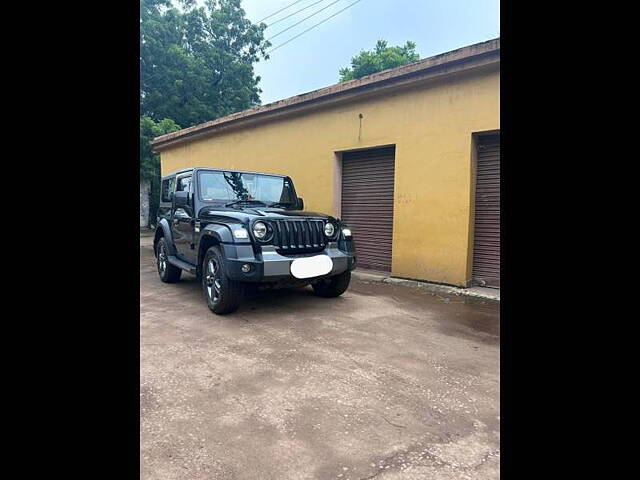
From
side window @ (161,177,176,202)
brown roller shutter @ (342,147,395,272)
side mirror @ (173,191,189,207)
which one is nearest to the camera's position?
side mirror @ (173,191,189,207)

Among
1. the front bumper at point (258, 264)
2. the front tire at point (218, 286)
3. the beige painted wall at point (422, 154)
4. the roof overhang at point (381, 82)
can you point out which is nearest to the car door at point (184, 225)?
the front tire at point (218, 286)

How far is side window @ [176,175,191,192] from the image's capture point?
18.9ft

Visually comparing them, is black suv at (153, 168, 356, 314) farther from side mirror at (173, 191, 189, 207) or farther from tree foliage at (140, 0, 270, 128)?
tree foliage at (140, 0, 270, 128)

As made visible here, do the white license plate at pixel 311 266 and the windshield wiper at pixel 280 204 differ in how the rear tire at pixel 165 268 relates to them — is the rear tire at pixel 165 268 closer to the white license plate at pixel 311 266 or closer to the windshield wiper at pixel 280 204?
the windshield wiper at pixel 280 204

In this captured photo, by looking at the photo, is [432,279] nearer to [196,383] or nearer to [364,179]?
[364,179]

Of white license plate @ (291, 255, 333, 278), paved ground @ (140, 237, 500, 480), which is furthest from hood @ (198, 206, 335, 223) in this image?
paved ground @ (140, 237, 500, 480)

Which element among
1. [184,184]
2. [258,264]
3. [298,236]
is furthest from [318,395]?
[184,184]

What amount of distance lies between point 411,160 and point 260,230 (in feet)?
12.0

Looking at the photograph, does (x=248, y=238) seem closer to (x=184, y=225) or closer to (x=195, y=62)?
(x=184, y=225)

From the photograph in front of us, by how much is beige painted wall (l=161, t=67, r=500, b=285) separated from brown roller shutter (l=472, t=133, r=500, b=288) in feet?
0.70

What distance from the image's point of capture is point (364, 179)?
7.92m

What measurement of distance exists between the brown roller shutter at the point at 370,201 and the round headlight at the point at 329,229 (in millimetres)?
2838

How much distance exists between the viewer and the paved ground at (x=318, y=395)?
1995mm
